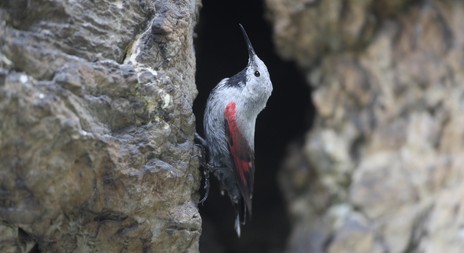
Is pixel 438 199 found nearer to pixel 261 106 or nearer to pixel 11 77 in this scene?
pixel 261 106

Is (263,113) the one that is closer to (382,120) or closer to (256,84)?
(382,120)

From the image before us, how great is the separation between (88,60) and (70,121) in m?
0.32

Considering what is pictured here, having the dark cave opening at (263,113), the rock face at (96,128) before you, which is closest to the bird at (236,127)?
the rock face at (96,128)

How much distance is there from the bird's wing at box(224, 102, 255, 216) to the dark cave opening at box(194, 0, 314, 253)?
2017mm

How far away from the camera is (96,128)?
8.44ft

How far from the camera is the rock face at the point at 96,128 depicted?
242 cm

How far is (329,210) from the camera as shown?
4.80m

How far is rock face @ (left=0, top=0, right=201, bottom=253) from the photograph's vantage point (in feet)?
7.95

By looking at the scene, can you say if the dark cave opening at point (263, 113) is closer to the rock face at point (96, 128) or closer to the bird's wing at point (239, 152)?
the bird's wing at point (239, 152)

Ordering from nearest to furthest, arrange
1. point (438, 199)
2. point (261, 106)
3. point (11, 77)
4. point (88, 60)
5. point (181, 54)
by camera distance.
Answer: point (11, 77) < point (88, 60) < point (181, 54) < point (261, 106) < point (438, 199)

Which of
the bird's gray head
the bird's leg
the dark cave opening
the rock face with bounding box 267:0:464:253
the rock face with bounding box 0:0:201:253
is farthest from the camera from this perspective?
the dark cave opening

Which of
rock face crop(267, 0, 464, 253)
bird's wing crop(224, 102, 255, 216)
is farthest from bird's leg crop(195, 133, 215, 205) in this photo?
rock face crop(267, 0, 464, 253)

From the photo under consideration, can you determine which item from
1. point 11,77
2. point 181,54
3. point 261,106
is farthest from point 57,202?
point 261,106

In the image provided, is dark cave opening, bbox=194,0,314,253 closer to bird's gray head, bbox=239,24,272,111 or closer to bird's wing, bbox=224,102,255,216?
bird's gray head, bbox=239,24,272,111
